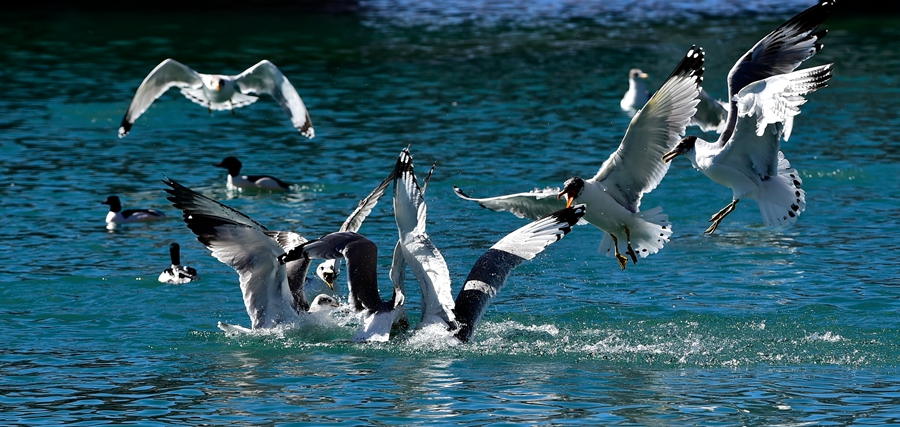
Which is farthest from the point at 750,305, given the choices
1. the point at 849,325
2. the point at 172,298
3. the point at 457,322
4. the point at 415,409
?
the point at 172,298

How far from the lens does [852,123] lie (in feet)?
77.3

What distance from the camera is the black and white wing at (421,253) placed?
10992 mm

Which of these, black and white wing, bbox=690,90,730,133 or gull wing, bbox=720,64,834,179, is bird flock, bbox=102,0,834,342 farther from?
black and white wing, bbox=690,90,730,133

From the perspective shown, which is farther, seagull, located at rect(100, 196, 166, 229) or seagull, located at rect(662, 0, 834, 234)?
seagull, located at rect(100, 196, 166, 229)

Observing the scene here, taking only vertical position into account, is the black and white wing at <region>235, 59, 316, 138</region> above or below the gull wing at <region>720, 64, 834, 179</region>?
below

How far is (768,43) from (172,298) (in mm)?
6256

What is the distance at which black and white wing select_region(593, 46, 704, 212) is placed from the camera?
36.9 feet

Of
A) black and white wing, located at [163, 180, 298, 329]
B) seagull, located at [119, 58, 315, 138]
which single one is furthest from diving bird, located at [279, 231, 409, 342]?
seagull, located at [119, 58, 315, 138]

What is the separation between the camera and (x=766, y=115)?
11.5 m

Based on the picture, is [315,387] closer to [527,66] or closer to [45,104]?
[45,104]

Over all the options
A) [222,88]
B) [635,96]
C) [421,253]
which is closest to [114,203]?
[222,88]

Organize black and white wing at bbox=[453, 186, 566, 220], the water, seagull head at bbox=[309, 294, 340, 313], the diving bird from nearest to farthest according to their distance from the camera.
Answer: the water, the diving bird, black and white wing at bbox=[453, 186, 566, 220], seagull head at bbox=[309, 294, 340, 313]

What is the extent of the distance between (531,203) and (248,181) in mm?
7661

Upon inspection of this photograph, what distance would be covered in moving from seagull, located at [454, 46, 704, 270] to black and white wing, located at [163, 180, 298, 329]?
1.75 meters
